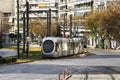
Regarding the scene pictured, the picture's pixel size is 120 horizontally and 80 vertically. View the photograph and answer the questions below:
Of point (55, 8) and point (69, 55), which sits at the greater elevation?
point (55, 8)

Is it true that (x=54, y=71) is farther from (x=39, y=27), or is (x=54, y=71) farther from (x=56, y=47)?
(x=39, y=27)

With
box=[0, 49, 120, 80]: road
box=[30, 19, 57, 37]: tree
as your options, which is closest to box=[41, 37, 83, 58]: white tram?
box=[0, 49, 120, 80]: road

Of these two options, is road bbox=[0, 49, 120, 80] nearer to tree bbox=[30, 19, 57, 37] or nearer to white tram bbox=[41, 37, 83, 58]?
white tram bbox=[41, 37, 83, 58]

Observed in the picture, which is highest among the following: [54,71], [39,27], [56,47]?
[39,27]

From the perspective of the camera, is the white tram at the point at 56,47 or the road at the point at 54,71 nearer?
the road at the point at 54,71

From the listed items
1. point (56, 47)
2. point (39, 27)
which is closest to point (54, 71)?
point (56, 47)

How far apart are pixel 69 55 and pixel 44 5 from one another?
399 ft

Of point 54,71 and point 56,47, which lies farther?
point 56,47

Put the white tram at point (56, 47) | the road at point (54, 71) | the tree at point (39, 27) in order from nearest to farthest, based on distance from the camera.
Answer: the road at point (54, 71) < the white tram at point (56, 47) < the tree at point (39, 27)

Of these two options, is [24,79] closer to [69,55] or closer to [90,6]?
[69,55]

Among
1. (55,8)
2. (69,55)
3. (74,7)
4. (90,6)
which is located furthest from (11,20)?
(69,55)

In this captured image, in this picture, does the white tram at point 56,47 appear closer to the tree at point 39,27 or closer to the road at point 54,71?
the road at point 54,71

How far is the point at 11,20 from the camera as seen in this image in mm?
199875

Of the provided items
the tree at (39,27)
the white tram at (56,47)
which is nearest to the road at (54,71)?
the white tram at (56,47)
